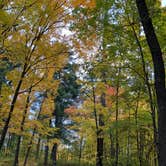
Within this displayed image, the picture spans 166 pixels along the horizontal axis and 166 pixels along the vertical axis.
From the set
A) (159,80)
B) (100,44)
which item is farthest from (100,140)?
(159,80)

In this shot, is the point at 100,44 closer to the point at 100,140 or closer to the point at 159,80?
the point at 159,80

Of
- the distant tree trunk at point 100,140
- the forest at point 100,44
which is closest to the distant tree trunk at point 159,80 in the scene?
the forest at point 100,44

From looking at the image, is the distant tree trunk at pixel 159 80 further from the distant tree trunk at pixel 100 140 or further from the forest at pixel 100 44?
the distant tree trunk at pixel 100 140

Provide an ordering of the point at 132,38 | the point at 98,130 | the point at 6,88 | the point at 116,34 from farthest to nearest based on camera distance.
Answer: the point at 98,130 < the point at 6,88 < the point at 132,38 < the point at 116,34

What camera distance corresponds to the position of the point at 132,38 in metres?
7.93

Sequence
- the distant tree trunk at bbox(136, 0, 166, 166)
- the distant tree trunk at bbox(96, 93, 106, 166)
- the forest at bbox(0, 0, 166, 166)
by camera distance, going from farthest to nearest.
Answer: the distant tree trunk at bbox(96, 93, 106, 166) < the forest at bbox(0, 0, 166, 166) < the distant tree trunk at bbox(136, 0, 166, 166)

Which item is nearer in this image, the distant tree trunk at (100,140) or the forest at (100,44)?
the forest at (100,44)

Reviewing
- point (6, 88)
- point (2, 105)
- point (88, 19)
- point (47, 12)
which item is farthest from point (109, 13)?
point (2, 105)

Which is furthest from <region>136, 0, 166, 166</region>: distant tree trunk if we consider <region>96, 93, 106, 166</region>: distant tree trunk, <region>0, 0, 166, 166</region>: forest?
<region>96, 93, 106, 166</region>: distant tree trunk

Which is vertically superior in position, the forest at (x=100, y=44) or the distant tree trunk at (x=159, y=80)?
the forest at (x=100, y=44)

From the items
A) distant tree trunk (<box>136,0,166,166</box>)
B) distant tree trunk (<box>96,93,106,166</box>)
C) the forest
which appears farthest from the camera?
distant tree trunk (<box>96,93,106,166</box>)

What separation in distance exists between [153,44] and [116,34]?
8.12 feet

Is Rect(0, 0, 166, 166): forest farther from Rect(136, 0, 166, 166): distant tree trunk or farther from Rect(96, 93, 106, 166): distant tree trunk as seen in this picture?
Rect(96, 93, 106, 166): distant tree trunk

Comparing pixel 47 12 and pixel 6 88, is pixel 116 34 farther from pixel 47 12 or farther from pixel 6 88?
pixel 6 88
